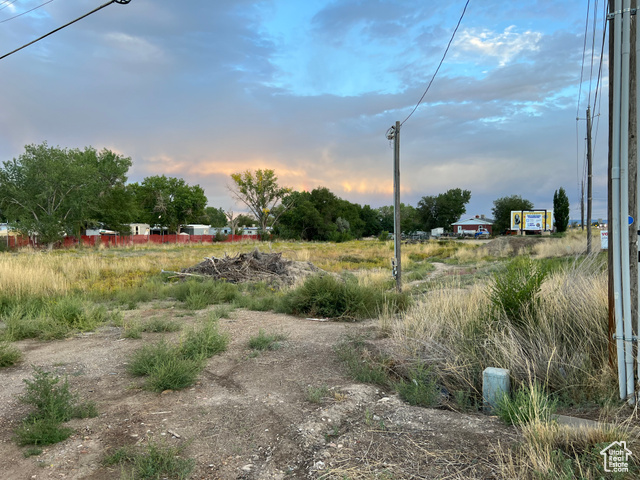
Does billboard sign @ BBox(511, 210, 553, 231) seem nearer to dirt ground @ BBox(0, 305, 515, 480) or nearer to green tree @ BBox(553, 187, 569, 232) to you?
green tree @ BBox(553, 187, 569, 232)

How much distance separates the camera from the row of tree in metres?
41.3

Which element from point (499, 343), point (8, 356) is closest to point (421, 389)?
point (499, 343)

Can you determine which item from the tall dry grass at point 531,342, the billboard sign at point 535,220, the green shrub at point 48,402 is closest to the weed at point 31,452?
the green shrub at point 48,402

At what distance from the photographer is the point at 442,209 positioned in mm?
101438

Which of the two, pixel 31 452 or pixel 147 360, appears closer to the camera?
pixel 31 452

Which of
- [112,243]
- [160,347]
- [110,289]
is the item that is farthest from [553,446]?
[112,243]

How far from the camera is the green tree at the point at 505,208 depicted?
85.3 metres

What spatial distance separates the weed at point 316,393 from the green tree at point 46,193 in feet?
145

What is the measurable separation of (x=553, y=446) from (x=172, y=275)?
15890mm

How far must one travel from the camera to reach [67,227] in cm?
4325

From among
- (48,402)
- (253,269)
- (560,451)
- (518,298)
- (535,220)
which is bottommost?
(48,402)

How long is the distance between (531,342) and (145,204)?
78750 mm

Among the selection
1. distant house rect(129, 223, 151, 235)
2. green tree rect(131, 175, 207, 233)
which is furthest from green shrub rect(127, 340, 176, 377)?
green tree rect(131, 175, 207, 233)

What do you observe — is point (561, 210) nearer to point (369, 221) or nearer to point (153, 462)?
point (369, 221)
